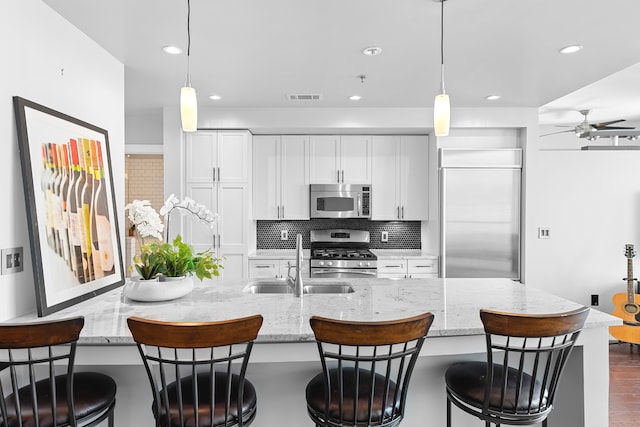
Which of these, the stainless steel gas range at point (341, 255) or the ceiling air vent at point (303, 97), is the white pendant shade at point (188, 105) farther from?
the stainless steel gas range at point (341, 255)

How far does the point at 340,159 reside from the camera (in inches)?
192

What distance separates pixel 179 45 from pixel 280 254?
2.66 meters

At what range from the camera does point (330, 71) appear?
3.27 metres

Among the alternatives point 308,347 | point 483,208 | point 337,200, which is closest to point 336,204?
point 337,200

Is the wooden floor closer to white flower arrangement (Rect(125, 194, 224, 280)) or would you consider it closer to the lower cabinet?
the lower cabinet

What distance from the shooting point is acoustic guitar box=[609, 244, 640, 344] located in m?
4.09

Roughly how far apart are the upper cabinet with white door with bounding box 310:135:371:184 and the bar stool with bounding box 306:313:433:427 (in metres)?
3.41

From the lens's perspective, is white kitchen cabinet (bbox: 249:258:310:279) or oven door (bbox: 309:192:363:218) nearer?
white kitchen cabinet (bbox: 249:258:310:279)

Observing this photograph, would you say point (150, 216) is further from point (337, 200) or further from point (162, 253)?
point (337, 200)

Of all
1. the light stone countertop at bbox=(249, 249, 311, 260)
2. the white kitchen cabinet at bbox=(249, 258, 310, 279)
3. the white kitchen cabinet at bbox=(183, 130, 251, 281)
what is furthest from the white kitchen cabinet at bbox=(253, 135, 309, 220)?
the white kitchen cabinet at bbox=(249, 258, 310, 279)

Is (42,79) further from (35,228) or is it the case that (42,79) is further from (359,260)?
(359,260)

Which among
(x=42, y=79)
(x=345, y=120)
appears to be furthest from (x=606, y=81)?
(x=42, y=79)

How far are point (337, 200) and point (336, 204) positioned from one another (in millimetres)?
51

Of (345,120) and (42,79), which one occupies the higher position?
(345,120)
